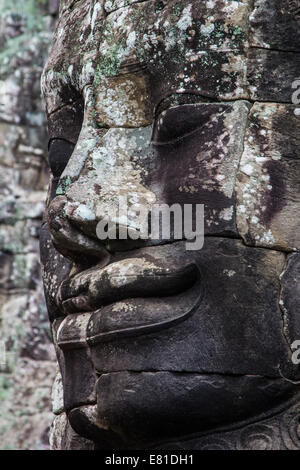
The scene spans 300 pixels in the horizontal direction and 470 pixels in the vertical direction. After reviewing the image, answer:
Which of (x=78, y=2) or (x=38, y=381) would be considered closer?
(x=78, y=2)

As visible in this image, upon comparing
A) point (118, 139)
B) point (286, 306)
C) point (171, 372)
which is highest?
point (118, 139)

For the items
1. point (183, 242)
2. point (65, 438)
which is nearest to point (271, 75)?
point (183, 242)

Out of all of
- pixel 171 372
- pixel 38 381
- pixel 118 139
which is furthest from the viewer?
pixel 38 381

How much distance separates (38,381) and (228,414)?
164 inches

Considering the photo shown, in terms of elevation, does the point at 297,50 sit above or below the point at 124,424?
above

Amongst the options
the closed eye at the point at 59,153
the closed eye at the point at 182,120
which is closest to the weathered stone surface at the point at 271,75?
the closed eye at the point at 182,120

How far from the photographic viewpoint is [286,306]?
292 centimetres

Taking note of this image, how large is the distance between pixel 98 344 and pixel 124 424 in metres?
0.27

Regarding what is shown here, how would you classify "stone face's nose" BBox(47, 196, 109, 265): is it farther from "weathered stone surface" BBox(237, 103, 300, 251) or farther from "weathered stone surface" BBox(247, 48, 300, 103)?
"weathered stone surface" BBox(247, 48, 300, 103)

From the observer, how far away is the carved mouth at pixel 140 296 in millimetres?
2934

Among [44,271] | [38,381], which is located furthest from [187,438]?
[38,381]

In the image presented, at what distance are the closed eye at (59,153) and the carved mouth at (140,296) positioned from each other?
2.28 feet

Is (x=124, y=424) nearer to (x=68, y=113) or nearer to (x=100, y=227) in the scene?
(x=100, y=227)

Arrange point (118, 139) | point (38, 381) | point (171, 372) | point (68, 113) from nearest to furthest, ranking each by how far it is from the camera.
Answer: point (171, 372), point (118, 139), point (68, 113), point (38, 381)
